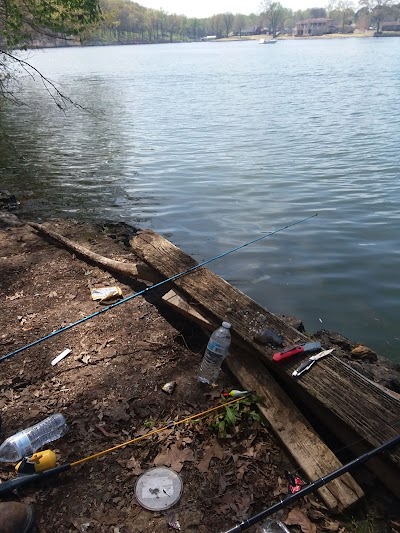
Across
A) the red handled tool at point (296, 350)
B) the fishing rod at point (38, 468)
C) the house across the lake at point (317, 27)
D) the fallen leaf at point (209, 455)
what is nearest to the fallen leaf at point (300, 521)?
the fallen leaf at point (209, 455)

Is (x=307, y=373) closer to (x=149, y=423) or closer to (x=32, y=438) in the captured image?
(x=149, y=423)

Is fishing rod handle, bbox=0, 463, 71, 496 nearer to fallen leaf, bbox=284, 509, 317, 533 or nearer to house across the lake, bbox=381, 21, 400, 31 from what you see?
fallen leaf, bbox=284, 509, 317, 533

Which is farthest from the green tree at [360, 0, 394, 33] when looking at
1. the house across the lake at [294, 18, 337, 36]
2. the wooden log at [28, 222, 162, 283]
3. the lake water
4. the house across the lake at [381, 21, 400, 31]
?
the wooden log at [28, 222, 162, 283]

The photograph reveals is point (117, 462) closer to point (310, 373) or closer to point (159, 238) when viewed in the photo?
point (310, 373)

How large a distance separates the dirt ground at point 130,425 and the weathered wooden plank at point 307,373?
405 millimetres

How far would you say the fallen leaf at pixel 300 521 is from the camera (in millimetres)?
2969

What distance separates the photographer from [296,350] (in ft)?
12.9

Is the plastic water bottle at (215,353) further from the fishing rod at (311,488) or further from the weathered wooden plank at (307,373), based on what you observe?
the fishing rod at (311,488)

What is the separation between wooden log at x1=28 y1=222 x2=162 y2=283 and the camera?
5840 mm

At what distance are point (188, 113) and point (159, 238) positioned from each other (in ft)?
65.4

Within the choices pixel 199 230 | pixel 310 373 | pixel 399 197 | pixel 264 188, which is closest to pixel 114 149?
pixel 264 188

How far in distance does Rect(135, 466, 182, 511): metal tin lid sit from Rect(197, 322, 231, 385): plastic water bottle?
102 cm

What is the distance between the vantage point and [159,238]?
6.09 meters

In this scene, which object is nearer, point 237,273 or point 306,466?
point 306,466
